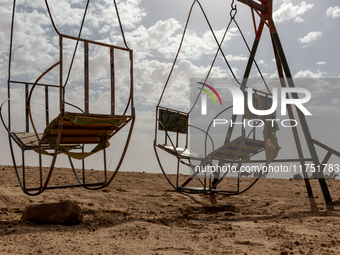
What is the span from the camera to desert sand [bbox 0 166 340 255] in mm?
2334

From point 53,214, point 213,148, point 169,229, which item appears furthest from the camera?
point 213,148

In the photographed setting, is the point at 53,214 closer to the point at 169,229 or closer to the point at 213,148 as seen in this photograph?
the point at 169,229

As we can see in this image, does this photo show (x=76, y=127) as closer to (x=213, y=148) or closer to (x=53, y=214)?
(x=53, y=214)

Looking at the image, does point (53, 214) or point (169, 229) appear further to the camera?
point (53, 214)

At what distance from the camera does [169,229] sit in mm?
3006

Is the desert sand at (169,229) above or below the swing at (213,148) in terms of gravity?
below

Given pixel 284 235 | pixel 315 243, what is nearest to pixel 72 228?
pixel 284 235

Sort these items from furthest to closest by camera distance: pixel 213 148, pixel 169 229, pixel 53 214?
pixel 213 148 → pixel 53 214 → pixel 169 229

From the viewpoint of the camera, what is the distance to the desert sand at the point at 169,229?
233cm

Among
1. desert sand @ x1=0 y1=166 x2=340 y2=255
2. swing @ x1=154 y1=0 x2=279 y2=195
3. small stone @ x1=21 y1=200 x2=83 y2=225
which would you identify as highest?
swing @ x1=154 y1=0 x2=279 y2=195

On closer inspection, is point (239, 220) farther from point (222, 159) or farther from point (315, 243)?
point (222, 159)

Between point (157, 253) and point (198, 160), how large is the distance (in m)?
2.61

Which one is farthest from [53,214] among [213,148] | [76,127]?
[213,148]

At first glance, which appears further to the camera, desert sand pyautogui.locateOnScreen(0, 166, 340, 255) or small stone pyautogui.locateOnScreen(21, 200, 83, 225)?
small stone pyautogui.locateOnScreen(21, 200, 83, 225)
